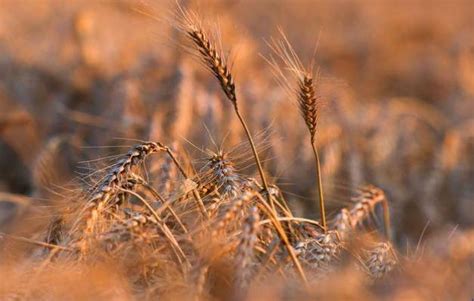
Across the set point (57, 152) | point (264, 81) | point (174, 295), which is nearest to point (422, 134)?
point (264, 81)

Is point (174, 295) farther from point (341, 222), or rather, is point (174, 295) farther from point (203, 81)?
point (203, 81)

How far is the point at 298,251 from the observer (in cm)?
326

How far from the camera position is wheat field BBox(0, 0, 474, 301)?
2.95m

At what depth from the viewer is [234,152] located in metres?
3.78

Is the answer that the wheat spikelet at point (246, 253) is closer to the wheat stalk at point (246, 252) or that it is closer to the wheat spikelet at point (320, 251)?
the wheat stalk at point (246, 252)

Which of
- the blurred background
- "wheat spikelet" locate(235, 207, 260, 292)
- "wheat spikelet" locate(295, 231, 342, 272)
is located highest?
"wheat spikelet" locate(235, 207, 260, 292)

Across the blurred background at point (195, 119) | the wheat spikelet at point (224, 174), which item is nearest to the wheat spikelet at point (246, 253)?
the wheat spikelet at point (224, 174)

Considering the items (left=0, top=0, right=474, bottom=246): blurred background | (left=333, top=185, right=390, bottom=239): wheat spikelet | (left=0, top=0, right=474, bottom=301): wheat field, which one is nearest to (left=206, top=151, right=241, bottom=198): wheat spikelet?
(left=0, top=0, right=474, bottom=301): wheat field

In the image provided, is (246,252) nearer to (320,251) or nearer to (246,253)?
(246,253)

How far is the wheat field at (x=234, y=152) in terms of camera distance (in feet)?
9.68

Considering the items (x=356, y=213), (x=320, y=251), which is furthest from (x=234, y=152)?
(x=320, y=251)

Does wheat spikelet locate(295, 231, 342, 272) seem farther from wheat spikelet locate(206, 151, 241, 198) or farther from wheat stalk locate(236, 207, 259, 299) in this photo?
wheat stalk locate(236, 207, 259, 299)

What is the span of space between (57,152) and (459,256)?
14.3ft

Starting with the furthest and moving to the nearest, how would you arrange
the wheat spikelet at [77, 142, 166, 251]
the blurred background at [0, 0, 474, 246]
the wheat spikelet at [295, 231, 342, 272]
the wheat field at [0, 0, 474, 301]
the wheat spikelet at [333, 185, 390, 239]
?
the blurred background at [0, 0, 474, 246] → the wheat spikelet at [333, 185, 390, 239] → the wheat spikelet at [295, 231, 342, 272] → the wheat spikelet at [77, 142, 166, 251] → the wheat field at [0, 0, 474, 301]
